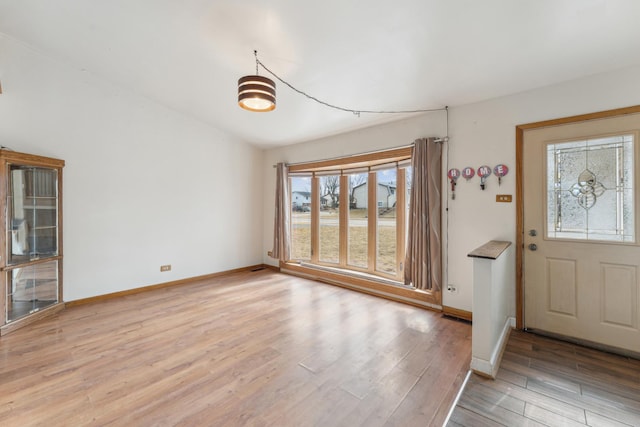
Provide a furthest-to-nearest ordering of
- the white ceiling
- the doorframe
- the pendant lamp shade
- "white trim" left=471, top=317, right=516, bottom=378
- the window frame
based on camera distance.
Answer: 1. the window frame
2. the doorframe
3. the pendant lamp shade
4. "white trim" left=471, top=317, right=516, bottom=378
5. the white ceiling

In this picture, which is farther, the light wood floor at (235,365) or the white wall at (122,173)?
the white wall at (122,173)

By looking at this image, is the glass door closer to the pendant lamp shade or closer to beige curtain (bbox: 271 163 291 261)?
the pendant lamp shade

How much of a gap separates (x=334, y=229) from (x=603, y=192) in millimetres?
3423

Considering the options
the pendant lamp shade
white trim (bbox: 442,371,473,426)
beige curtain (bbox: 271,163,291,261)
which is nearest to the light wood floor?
white trim (bbox: 442,371,473,426)

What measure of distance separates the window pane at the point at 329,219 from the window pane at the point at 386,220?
81cm

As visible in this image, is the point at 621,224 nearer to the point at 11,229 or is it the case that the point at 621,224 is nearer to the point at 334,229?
the point at 334,229

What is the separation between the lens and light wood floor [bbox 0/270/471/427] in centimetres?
175

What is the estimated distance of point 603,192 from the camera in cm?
249

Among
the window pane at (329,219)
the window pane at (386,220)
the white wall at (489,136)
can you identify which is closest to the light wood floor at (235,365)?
the window pane at (386,220)

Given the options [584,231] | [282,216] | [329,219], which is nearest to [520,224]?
[584,231]

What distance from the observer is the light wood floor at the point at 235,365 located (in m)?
1.75

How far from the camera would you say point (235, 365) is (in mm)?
2277

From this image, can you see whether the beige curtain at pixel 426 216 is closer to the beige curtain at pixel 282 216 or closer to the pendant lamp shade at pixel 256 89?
the pendant lamp shade at pixel 256 89

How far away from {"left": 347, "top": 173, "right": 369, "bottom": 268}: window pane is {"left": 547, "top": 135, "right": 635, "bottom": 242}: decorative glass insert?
2365 millimetres
